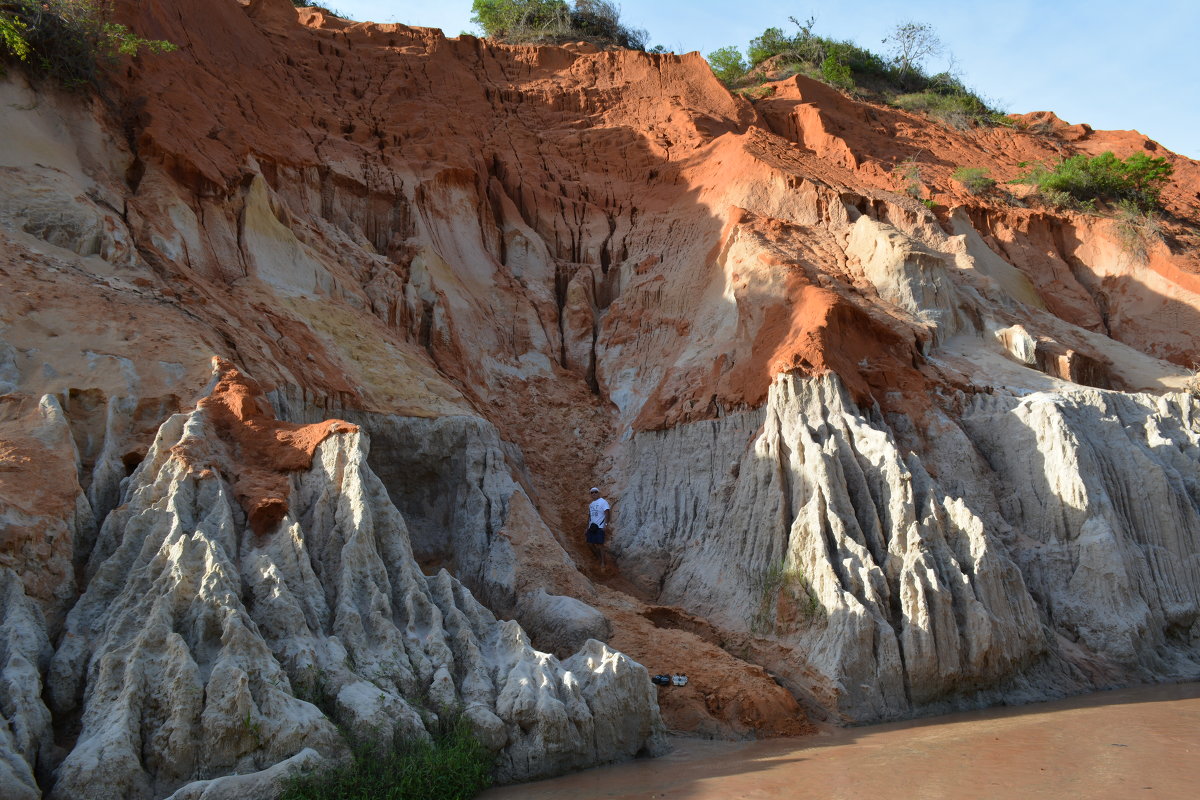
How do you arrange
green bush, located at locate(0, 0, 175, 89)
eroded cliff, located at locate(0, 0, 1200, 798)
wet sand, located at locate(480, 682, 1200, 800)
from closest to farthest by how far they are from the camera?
wet sand, located at locate(480, 682, 1200, 800) < eroded cliff, located at locate(0, 0, 1200, 798) < green bush, located at locate(0, 0, 175, 89)

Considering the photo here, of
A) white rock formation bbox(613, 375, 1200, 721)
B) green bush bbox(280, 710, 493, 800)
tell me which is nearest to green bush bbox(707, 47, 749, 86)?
white rock formation bbox(613, 375, 1200, 721)

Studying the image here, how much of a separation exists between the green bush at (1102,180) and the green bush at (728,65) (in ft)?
38.1

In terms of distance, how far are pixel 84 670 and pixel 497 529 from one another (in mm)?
6650

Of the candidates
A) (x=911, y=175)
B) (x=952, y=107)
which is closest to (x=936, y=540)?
(x=911, y=175)

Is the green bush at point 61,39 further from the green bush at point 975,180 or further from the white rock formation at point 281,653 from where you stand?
the green bush at point 975,180

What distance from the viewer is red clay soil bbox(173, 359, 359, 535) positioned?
1152 centimetres

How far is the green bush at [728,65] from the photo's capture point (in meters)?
36.1

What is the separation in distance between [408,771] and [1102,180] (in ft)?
89.7

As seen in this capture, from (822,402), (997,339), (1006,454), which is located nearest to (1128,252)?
(997,339)

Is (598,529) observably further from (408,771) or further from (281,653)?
(408,771)

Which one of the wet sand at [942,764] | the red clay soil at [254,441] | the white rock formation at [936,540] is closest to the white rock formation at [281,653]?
the red clay soil at [254,441]

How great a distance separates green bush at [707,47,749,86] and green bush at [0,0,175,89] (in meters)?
22.4

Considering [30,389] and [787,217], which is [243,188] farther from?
[787,217]

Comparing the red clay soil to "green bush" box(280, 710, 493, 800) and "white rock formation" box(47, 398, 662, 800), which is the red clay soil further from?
"green bush" box(280, 710, 493, 800)
